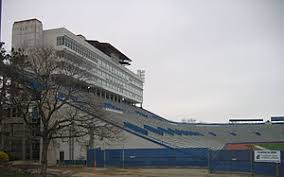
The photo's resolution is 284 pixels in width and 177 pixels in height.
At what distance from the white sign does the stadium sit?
49cm

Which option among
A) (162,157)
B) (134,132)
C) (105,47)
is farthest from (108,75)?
(162,157)

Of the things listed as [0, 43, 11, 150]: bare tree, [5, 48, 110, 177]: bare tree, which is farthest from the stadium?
[0, 43, 11, 150]: bare tree

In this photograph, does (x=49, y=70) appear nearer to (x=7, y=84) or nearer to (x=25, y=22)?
(x=7, y=84)

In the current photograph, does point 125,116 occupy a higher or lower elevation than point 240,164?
higher

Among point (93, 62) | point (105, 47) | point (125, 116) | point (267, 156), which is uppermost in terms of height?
point (105, 47)

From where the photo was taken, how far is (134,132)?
51.8 m

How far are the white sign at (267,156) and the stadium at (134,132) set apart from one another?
49 cm

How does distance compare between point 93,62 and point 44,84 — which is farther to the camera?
point 93,62

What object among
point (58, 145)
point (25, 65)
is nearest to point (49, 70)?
point (25, 65)

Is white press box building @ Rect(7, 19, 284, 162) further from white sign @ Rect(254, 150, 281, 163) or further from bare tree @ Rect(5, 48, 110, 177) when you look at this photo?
white sign @ Rect(254, 150, 281, 163)

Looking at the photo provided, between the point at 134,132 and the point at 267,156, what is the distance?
21022 mm

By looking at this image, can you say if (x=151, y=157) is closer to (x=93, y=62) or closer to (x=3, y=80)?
(x=3, y=80)

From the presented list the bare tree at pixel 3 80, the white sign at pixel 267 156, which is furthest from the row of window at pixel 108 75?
the white sign at pixel 267 156

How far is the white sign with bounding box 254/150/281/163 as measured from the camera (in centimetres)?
3319
